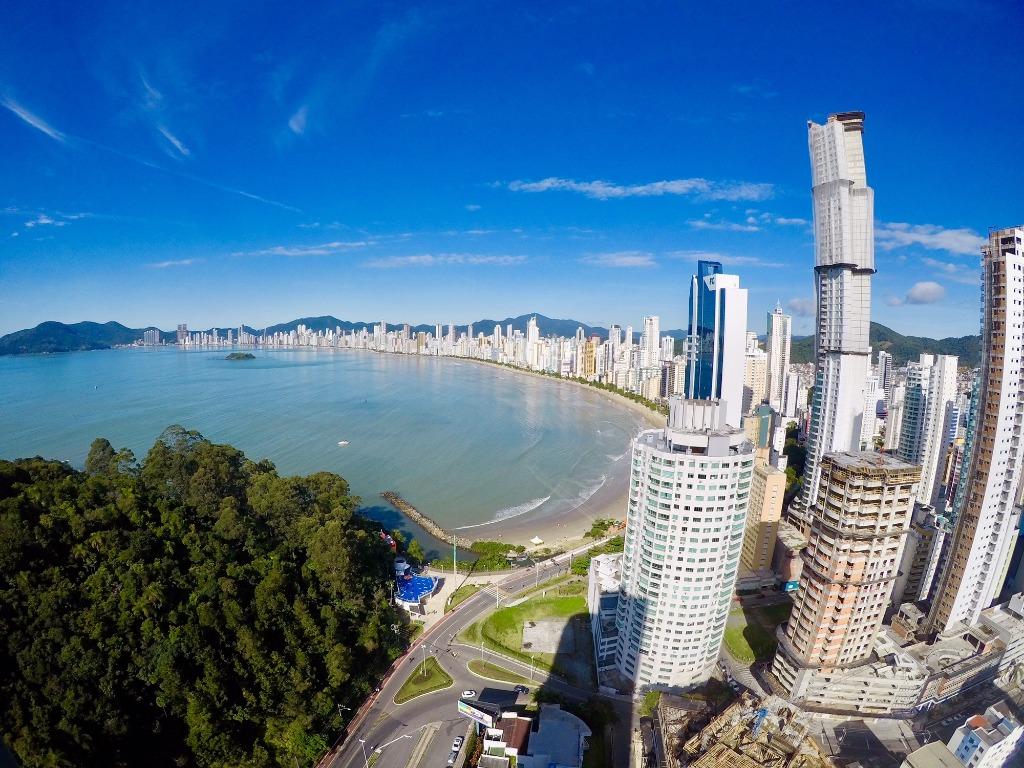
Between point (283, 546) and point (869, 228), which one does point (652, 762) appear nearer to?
point (283, 546)

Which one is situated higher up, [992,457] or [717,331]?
[717,331]

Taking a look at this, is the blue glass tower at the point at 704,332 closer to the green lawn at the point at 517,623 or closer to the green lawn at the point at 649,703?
the green lawn at the point at 517,623

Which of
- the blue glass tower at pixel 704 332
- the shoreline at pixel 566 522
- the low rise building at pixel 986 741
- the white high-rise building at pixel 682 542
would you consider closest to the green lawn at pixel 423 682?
the white high-rise building at pixel 682 542

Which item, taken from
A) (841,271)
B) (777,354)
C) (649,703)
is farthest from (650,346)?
(649,703)

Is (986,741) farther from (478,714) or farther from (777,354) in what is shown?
(777,354)

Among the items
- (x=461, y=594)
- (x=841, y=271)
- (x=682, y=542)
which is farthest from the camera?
(x=841, y=271)

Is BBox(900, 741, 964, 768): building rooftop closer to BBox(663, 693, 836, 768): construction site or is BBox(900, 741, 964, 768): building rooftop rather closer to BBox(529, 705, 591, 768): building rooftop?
BBox(663, 693, 836, 768): construction site

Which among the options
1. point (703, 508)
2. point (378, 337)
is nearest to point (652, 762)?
point (703, 508)
